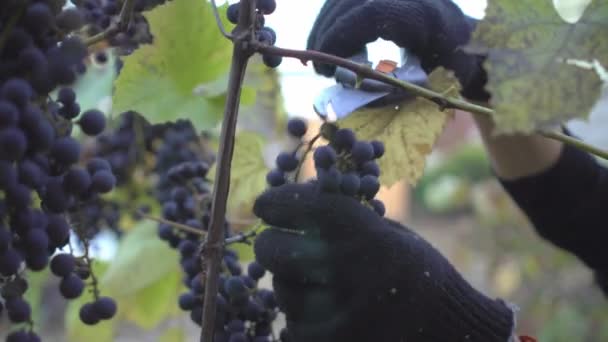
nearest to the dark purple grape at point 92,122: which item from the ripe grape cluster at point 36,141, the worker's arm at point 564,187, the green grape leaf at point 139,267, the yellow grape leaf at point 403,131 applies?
Result: the ripe grape cluster at point 36,141

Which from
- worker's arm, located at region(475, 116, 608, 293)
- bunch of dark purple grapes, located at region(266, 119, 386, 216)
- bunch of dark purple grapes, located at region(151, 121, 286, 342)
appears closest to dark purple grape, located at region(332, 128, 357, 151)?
bunch of dark purple grapes, located at region(266, 119, 386, 216)

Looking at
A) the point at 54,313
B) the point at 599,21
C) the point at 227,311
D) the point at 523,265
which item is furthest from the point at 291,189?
the point at 54,313

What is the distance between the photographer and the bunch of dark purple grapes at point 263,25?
1.42 ft

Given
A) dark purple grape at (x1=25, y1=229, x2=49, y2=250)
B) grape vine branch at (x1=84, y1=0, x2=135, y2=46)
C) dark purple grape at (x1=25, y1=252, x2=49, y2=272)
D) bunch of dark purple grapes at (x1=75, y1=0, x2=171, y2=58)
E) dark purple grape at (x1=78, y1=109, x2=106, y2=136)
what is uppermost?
bunch of dark purple grapes at (x1=75, y1=0, x2=171, y2=58)

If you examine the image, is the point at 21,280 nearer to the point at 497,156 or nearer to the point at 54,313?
the point at 497,156

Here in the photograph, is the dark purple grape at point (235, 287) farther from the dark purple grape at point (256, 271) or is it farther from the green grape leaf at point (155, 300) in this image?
the green grape leaf at point (155, 300)

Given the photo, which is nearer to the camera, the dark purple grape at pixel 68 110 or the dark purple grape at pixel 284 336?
the dark purple grape at pixel 68 110

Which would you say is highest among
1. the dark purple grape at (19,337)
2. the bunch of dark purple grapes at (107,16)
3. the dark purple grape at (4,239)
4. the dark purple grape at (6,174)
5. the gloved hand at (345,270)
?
the bunch of dark purple grapes at (107,16)

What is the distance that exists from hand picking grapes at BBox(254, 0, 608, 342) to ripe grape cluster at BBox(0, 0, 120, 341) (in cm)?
13

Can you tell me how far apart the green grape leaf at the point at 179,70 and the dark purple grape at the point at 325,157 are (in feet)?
0.55

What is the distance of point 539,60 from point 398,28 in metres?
0.26

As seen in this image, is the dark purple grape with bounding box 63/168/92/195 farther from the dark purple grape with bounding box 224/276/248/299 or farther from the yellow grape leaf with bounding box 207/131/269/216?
the yellow grape leaf with bounding box 207/131/269/216

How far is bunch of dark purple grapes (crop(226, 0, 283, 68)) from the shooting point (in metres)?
0.43

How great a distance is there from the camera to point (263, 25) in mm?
446
